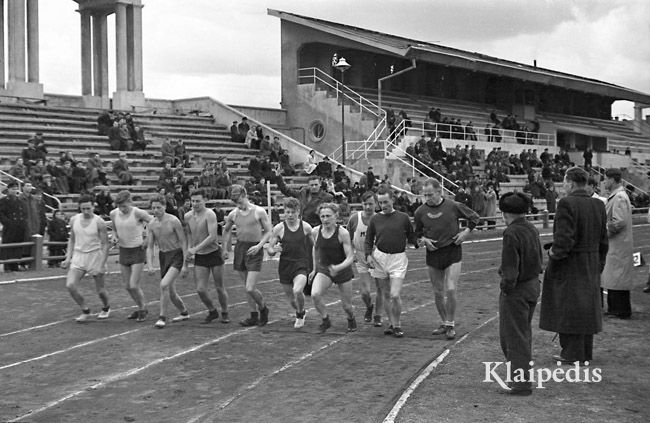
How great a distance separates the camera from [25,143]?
28.2 metres

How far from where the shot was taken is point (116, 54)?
38.2m

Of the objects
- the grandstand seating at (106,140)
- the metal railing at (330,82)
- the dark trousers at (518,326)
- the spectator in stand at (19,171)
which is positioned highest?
the metal railing at (330,82)

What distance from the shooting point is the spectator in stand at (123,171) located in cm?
2681

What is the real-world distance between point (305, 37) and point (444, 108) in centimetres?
891

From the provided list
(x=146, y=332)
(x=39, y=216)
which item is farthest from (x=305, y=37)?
(x=146, y=332)

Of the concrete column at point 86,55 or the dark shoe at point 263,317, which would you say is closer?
the dark shoe at point 263,317

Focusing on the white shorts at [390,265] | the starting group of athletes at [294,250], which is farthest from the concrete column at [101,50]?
the white shorts at [390,265]

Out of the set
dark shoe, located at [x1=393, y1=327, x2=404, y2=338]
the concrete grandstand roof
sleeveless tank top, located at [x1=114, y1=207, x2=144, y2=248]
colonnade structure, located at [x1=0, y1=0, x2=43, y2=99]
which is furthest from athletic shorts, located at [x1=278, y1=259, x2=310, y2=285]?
the concrete grandstand roof

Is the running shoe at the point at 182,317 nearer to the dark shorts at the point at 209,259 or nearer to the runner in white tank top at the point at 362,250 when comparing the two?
the dark shorts at the point at 209,259

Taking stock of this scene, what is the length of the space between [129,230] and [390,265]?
3.84m

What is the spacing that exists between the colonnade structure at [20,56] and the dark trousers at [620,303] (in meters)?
25.4

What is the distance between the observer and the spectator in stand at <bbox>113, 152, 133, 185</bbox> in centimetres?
2681

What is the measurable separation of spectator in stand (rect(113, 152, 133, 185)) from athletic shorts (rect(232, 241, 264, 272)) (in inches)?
566

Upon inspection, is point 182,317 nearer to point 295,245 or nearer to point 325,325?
point 295,245
